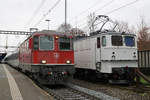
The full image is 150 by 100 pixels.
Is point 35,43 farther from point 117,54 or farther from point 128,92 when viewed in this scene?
point 128,92

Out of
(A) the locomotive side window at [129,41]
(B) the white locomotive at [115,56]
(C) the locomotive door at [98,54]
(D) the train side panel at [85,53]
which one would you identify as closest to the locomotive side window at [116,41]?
(B) the white locomotive at [115,56]

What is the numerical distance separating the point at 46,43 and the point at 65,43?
1206 millimetres

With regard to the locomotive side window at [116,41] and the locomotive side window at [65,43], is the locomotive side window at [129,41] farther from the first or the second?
the locomotive side window at [65,43]

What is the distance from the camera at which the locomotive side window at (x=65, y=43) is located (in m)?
13.5

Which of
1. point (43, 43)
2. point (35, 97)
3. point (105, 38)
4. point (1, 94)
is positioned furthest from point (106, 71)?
point (1, 94)

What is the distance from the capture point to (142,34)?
117ft

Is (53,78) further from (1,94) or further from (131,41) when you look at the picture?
(131,41)

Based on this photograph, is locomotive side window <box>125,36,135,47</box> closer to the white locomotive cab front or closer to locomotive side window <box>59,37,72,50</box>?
the white locomotive cab front

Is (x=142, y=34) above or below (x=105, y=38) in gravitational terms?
above

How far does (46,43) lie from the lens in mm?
13273

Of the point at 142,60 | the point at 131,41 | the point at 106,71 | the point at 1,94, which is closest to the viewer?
the point at 1,94

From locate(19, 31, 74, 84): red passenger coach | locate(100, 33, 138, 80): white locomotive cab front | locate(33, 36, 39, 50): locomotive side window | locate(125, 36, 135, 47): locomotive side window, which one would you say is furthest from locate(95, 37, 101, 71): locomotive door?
locate(33, 36, 39, 50): locomotive side window

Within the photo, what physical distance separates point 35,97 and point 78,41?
939cm

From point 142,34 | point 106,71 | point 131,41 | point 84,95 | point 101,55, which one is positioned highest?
point 142,34
